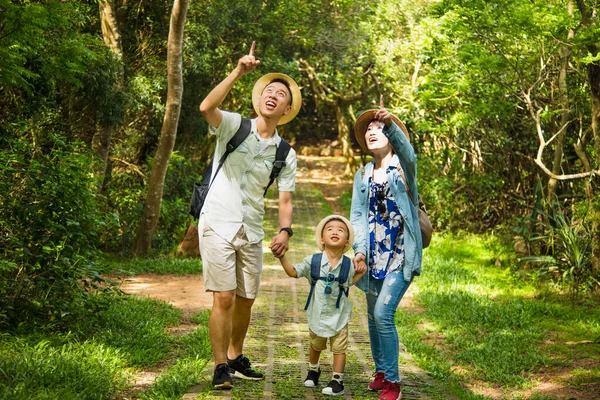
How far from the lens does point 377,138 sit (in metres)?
5.20

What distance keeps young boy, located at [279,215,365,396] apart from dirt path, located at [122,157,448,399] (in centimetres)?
29

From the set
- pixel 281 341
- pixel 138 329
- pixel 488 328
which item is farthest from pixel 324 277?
pixel 488 328

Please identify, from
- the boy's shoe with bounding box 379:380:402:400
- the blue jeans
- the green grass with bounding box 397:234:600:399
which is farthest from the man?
the green grass with bounding box 397:234:600:399

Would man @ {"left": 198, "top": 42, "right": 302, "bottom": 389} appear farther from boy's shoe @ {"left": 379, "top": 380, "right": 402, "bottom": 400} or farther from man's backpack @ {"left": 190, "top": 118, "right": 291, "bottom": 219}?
boy's shoe @ {"left": 379, "top": 380, "right": 402, "bottom": 400}

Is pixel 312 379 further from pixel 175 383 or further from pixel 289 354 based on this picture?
pixel 289 354

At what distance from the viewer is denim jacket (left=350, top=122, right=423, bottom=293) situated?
16.1ft

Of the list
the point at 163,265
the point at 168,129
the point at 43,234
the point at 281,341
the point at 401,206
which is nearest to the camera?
the point at 401,206

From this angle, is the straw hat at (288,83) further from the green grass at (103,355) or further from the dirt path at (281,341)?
the green grass at (103,355)

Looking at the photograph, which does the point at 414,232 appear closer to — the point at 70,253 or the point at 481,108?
the point at 70,253

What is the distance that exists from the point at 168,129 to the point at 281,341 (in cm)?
593

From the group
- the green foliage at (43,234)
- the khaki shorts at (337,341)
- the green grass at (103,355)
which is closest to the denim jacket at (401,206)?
the khaki shorts at (337,341)

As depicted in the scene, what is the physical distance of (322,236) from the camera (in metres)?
5.29

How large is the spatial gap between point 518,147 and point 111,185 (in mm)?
7995

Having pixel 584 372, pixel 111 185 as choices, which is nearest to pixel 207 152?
pixel 111 185
